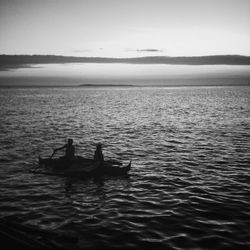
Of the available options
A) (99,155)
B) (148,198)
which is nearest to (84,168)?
(99,155)

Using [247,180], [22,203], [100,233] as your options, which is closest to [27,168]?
[22,203]

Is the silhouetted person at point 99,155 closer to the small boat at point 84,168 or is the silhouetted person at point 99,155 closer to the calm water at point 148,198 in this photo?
the small boat at point 84,168

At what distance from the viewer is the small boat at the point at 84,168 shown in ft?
66.7

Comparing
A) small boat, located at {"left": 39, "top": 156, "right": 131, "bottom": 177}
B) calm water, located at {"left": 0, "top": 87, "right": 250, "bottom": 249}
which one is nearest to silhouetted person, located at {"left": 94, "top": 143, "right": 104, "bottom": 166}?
small boat, located at {"left": 39, "top": 156, "right": 131, "bottom": 177}

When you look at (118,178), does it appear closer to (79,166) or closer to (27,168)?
(79,166)

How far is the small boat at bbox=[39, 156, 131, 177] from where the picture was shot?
801 inches

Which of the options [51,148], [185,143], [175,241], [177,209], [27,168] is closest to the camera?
[175,241]

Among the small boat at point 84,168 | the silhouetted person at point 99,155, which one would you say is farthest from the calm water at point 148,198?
the silhouetted person at point 99,155

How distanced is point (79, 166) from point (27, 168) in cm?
500

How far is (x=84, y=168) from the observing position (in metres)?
20.8

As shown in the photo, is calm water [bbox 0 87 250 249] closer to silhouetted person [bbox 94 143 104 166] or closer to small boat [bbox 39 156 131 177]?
small boat [bbox 39 156 131 177]

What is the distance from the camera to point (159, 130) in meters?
45.1

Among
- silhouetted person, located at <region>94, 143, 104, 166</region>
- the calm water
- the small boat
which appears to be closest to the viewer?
the calm water

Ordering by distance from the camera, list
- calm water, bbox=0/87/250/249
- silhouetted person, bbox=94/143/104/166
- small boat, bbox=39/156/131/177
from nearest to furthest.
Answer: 1. calm water, bbox=0/87/250/249
2. small boat, bbox=39/156/131/177
3. silhouetted person, bbox=94/143/104/166
